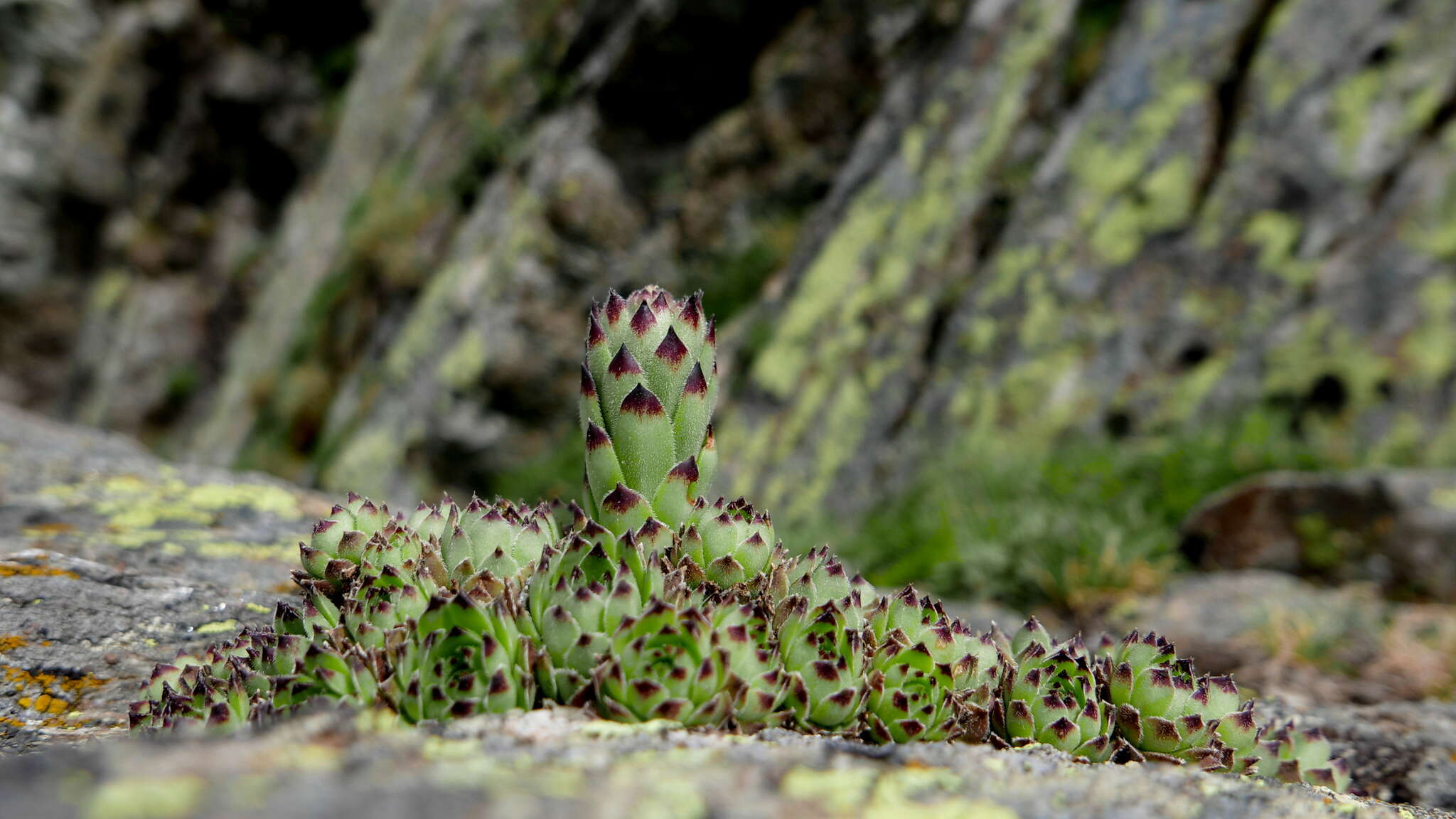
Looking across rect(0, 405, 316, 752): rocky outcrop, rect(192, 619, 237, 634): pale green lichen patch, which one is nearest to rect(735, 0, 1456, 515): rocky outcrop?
rect(0, 405, 316, 752): rocky outcrop

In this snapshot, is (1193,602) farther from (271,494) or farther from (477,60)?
(477,60)

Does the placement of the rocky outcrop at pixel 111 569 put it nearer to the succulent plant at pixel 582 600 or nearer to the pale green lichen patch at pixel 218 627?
the pale green lichen patch at pixel 218 627

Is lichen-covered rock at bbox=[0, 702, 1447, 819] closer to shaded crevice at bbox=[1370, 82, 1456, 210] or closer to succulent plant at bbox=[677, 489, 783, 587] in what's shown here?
succulent plant at bbox=[677, 489, 783, 587]

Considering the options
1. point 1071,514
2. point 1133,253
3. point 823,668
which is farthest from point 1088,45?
point 823,668

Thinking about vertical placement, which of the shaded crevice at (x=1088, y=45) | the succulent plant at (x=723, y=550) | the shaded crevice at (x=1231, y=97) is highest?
the shaded crevice at (x=1088, y=45)

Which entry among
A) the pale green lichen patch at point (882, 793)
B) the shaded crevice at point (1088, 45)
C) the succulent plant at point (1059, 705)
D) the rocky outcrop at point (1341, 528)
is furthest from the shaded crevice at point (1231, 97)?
the pale green lichen patch at point (882, 793)

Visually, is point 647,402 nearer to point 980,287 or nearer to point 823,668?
point 823,668
